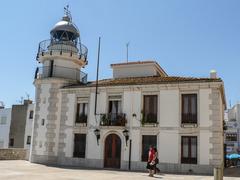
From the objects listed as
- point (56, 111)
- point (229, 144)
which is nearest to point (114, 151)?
point (56, 111)

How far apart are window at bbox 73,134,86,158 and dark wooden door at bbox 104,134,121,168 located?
1733mm

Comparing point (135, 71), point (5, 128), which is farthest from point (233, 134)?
point (5, 128)

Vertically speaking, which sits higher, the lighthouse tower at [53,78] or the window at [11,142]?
the lighthouse tower at [53,78]

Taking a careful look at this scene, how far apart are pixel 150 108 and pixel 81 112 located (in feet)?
17.2

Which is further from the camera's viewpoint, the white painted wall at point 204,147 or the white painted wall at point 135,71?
the white painted wall at point 135,71

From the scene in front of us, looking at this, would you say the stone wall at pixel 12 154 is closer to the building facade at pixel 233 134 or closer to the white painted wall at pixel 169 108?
the white painted wall at pixel 169 108

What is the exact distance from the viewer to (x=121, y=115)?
72.8 feet

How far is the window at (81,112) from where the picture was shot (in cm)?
2367

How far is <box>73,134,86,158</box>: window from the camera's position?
23.3 metres

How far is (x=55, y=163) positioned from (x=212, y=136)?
11.3 m

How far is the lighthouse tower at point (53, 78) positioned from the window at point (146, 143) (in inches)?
263

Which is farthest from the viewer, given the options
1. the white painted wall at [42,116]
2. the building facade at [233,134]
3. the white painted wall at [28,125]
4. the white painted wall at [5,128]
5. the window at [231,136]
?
the window at [231,136]

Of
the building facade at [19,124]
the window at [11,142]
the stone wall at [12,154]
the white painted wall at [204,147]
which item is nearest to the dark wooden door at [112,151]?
the white painted wall at [204,147]

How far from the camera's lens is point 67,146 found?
23.9 metres
